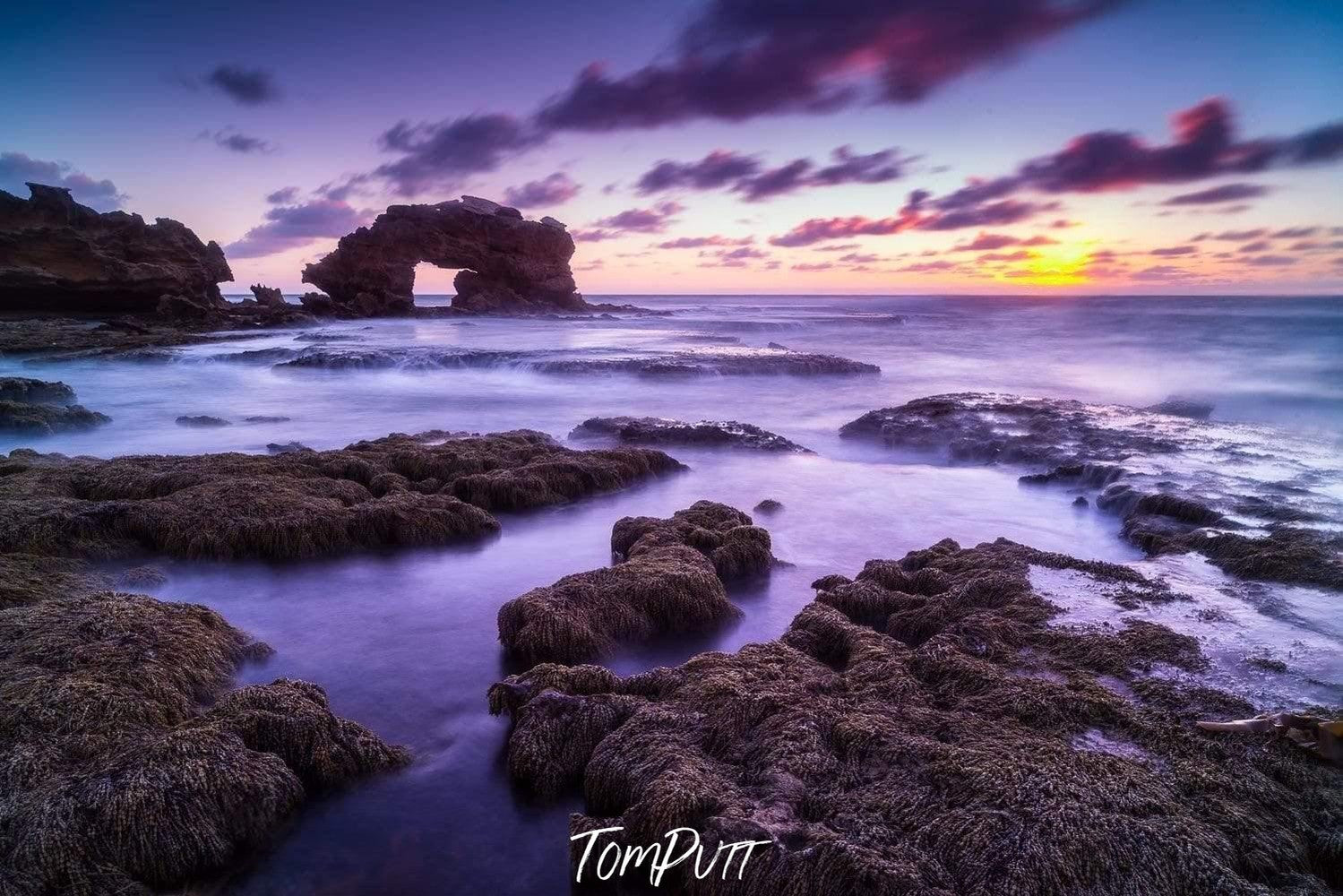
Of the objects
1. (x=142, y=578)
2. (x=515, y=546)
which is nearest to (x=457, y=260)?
(x=515, y=546)

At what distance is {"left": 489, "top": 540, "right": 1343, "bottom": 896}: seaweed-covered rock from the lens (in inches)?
100

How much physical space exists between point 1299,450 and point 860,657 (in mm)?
9877

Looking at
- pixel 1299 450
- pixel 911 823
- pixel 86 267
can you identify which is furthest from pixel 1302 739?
pixel 86 267

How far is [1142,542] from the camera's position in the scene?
6.88m

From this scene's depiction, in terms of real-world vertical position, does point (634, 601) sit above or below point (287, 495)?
below

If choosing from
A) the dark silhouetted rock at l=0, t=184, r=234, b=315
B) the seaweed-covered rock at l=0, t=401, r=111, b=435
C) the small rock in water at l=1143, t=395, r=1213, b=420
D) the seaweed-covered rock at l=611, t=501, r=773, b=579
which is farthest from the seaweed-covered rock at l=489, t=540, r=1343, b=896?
the dark silhouetted rock at l=0, t=184, r=234, b=315

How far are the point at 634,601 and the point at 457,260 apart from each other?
50.1 meters

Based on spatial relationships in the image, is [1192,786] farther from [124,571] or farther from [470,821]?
[124,571]

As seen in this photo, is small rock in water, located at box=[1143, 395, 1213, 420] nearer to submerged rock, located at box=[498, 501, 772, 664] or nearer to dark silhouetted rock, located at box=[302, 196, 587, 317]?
submerged rock, located at box=[498, 501, 772, 664]

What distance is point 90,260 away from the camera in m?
29.8

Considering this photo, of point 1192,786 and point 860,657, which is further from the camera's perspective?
point 860,657

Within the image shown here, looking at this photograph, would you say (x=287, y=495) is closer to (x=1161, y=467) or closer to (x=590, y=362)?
(x=1161, y=467)

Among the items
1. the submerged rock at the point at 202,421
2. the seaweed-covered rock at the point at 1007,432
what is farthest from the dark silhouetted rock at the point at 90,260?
the seaweed-covered rock at the point at 1007,432

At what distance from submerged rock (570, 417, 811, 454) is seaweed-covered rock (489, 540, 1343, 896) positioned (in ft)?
23.8
